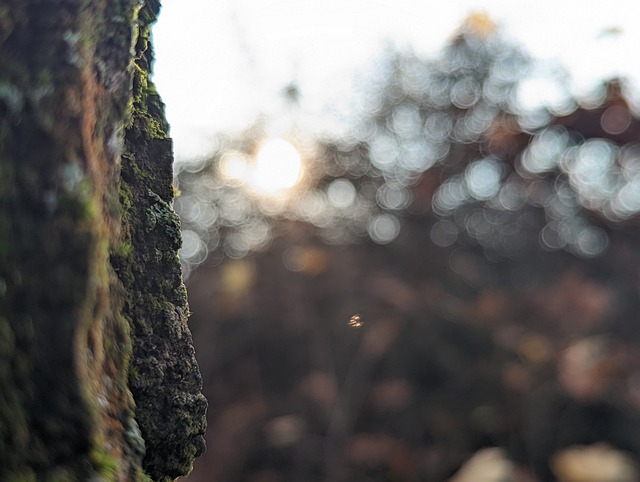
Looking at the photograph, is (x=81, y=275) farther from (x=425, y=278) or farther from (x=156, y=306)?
(x=425, y=278)

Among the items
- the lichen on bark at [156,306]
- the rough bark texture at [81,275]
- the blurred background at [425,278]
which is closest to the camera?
the rough bark texture at [81,275]

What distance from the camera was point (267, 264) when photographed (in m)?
4.91

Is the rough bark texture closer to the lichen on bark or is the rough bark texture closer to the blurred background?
the lichen on bark

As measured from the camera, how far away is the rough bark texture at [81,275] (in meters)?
0.48

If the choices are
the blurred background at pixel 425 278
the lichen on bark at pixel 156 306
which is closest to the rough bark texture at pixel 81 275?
the lichen on bark at pixel 156 306

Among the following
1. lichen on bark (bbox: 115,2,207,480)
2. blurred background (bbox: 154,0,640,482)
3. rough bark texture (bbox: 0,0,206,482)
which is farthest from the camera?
blurred background (bbox: 154,0,640,482)

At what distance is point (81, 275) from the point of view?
0.51 meters

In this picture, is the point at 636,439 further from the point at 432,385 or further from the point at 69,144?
the point at 69,144

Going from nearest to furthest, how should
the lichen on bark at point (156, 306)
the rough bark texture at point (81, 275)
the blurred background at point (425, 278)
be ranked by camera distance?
the rough bark texture at point (81, 275) < the lichen on bark at point (156, 306) < the blurred background at point (425, 278)

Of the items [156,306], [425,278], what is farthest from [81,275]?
[425,278]

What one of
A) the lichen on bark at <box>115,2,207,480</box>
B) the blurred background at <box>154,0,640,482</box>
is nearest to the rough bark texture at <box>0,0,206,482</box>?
the lichen on bark at <box>115,2,207,480</box>

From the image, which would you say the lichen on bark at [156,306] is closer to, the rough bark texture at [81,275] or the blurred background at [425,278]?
the rough bark texture at [81,275]

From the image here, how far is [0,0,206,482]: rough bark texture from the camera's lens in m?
0.48

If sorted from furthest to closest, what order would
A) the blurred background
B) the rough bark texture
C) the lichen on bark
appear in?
1. the blurred background
2. the lichen on bark
3. the rough bark texture
